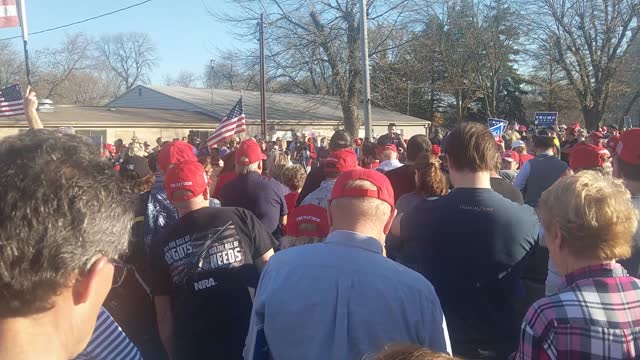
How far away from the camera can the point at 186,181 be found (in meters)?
3.44

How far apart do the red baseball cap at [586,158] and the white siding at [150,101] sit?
35.4 metres

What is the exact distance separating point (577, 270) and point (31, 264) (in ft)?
6.13

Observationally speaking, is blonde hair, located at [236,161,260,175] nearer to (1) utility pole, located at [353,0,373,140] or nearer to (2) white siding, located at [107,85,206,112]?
(1) utility pole, located at [353,0,373,140]

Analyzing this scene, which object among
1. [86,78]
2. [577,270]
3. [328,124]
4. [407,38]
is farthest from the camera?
[86,78]

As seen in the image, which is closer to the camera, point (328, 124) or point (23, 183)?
point (23, 183)

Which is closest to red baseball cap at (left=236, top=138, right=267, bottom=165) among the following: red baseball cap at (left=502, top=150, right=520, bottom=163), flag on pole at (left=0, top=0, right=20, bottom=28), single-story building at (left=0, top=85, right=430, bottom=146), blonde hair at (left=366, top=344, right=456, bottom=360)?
red baseball cap at (left=502, top=150, right=520, bottom=163)

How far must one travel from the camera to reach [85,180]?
4.42 feet

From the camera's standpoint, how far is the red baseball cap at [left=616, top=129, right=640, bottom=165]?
342 cm

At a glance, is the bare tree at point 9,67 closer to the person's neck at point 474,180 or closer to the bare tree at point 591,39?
the bare tree at point 591,39

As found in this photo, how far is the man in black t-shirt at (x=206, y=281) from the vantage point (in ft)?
10.6

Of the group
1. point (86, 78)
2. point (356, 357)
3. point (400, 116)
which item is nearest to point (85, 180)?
point (356, 357)

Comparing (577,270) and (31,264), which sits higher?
(31,264)

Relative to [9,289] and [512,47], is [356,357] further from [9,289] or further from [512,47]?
[512,47]

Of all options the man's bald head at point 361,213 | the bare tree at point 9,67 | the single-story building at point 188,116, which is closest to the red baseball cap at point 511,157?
the man's bald head at point 361,213
